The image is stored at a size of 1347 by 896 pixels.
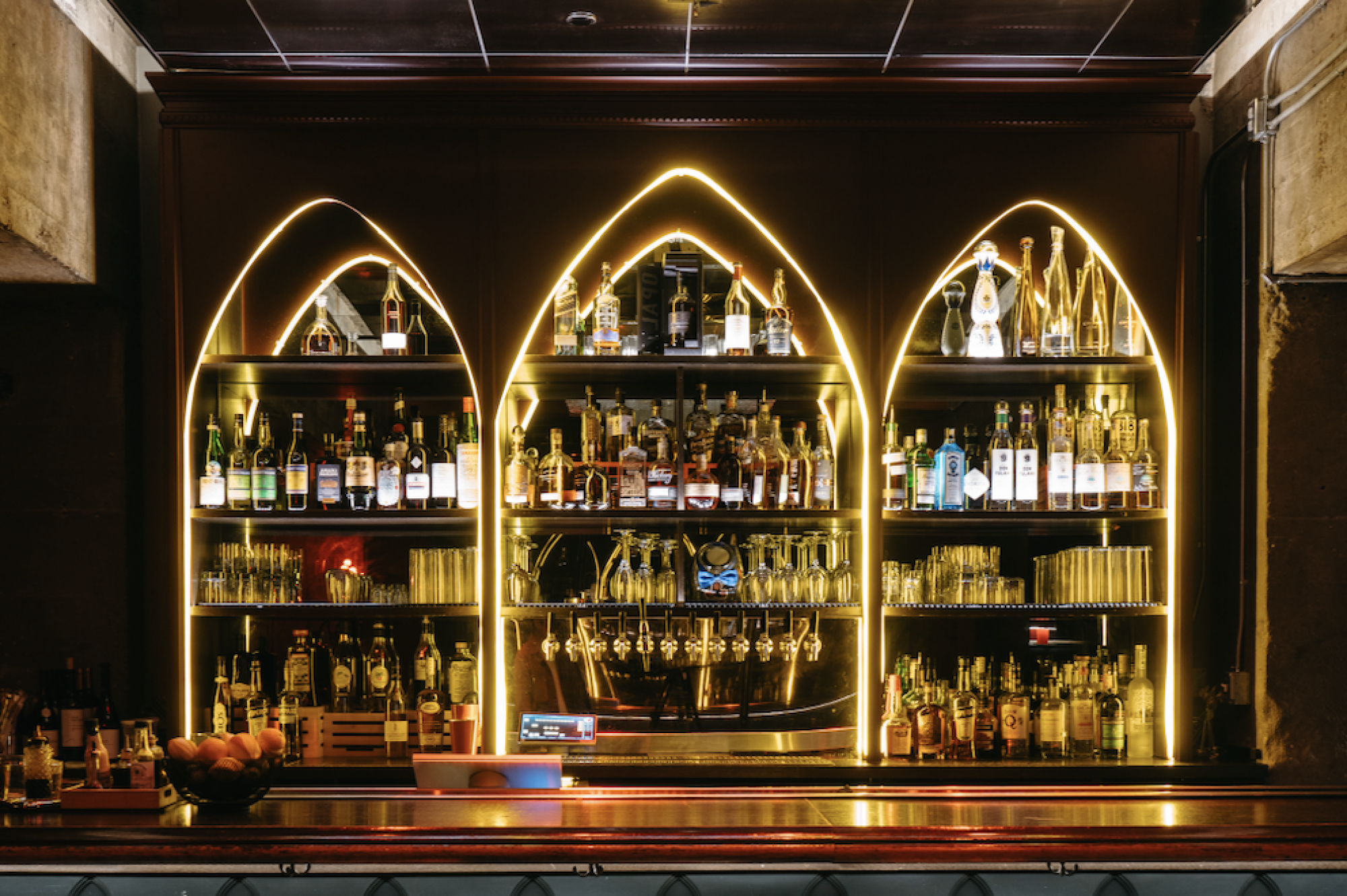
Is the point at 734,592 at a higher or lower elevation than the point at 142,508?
lower

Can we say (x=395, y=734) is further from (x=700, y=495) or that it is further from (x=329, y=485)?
(x=700, y=495)

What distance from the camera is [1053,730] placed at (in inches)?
134

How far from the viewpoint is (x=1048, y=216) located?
3580 mm

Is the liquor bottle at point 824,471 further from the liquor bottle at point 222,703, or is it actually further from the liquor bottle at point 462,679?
the liquor bottle at point 222,703

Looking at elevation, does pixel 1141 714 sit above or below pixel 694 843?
below

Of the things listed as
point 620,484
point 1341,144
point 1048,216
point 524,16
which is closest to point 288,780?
point 620,484

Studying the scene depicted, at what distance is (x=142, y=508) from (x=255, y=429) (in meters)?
0.48

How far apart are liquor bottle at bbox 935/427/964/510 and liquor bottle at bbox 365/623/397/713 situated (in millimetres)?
2066

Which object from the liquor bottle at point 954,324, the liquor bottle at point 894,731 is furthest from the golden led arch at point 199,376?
the liquor bottle at point 954,324

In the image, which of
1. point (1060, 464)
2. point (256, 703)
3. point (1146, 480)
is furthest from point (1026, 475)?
point (256, 703)

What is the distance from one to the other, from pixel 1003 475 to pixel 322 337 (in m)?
2.49

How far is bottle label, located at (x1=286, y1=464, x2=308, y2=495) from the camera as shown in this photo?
→ 3416 mm

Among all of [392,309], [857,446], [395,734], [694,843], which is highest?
[392,309]

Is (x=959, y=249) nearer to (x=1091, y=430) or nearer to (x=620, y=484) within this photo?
(x=1091, y=430)
